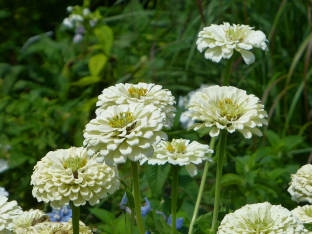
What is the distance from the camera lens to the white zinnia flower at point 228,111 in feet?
2.75

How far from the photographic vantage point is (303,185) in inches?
38.6

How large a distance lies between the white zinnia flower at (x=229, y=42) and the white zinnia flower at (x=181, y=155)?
208 millimetres

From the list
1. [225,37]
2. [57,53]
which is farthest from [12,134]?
[225,37]

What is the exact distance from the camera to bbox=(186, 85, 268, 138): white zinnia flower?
0.84 metres

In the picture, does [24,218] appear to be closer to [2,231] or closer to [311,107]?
[2,231]

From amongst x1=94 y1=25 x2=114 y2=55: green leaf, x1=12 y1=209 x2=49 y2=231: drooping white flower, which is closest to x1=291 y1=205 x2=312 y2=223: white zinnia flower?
x1=12 y1=209 x2=49 y2=231: drooping white flower

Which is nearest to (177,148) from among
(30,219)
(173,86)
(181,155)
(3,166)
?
(181,155)

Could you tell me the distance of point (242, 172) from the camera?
1479mm

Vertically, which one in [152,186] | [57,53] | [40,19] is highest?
[40,19]

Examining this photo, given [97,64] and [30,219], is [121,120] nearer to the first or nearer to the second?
[30,219]

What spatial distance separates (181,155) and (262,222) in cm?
22

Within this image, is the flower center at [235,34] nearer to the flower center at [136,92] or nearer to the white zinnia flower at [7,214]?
the flower center at [136,92]

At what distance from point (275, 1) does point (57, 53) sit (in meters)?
1.42

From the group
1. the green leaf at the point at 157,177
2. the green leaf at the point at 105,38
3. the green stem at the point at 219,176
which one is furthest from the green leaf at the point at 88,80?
the green stem at the point at 219,176
